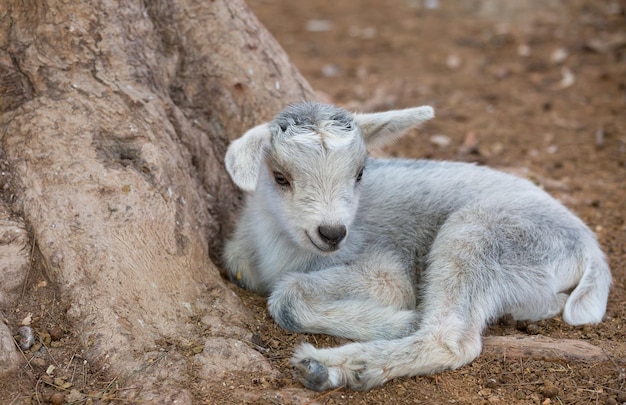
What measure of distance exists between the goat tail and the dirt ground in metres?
0.08

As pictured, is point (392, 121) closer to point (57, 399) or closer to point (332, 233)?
point (332, 233)

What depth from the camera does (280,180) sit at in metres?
4.91

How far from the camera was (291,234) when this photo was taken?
4977mm

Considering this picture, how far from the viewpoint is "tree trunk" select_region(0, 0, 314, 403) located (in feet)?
14.2

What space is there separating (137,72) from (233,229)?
1.41 m

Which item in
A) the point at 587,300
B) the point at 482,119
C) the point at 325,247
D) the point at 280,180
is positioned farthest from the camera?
the point at 482,119

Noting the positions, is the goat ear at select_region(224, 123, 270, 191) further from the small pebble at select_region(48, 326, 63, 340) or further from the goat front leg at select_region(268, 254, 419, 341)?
the small pebble at select_region(48, 326, 63, 340)

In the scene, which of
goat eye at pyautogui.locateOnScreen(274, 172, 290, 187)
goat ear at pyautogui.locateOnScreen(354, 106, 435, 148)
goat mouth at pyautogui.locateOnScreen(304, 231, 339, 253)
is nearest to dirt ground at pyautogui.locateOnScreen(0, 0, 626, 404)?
goat mouth at pyautogui.locateOnScreen(304, 231, 339, 253)

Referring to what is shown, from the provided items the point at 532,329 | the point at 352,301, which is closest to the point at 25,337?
the point at 352,301

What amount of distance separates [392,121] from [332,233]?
1.11 metres

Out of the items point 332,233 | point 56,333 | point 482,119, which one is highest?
point 332,233

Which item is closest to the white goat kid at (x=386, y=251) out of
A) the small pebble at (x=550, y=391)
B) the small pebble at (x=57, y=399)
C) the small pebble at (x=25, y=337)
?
the small pebble at (x=550, y=391)

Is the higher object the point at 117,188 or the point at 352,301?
the point at 117,188

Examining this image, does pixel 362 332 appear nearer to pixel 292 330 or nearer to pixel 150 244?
pixel 292 330
